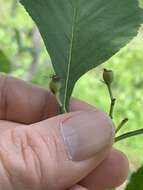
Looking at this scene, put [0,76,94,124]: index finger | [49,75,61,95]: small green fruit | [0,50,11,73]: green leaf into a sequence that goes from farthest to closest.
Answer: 1. [0,50,11,73]: green leaf
2. [0,76,94,124]: index finger
3. [49,75,61,95]: small green fruit

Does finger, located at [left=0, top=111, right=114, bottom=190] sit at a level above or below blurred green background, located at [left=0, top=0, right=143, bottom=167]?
above

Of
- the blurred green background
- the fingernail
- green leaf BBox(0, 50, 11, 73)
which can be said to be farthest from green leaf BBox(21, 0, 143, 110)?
the blurred green background

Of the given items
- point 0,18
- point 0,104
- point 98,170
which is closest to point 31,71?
point 0,104

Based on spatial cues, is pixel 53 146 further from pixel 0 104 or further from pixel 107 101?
pixel 107 101

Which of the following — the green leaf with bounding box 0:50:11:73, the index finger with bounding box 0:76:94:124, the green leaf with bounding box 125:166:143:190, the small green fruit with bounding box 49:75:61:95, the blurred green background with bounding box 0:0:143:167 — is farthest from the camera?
the blurred green background with bounding box 0:0:143:167

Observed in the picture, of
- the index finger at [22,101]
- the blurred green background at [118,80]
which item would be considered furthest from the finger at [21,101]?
the blurred green background at [118,80]

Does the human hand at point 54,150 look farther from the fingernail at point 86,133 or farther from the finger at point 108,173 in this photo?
the finger at point 108,173

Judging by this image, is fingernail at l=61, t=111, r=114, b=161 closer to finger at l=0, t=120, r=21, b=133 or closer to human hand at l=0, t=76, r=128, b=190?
human hand at l=0, t=76, r=128, b=190
